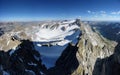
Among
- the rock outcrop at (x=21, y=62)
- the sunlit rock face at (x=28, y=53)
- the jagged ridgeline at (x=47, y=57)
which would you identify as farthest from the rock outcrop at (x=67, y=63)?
the rock outcrop at (x=21, y=62)

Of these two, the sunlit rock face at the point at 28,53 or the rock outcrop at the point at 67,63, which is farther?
the sunlit rock face at the point at 28,53

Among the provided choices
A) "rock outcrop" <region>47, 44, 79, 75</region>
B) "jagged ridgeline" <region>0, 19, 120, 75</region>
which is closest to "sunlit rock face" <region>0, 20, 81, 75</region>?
"jagged ridgeline" <region>0, 19, 120, 75</region>

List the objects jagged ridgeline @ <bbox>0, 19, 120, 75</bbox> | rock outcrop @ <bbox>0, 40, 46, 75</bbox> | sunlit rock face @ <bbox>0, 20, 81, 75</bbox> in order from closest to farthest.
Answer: jagged ridgeline @ <bbox>0, 19, 120, 75</bbox>
rock outcrop @ <bbox>0, 40, 46, 75</bbox>
sunlit rock face @ <bbox>0, 20, 81, 75</bbox>

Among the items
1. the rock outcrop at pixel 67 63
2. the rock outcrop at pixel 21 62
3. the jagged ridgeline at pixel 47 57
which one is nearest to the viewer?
the jagged ridgeline at pixel 47 57

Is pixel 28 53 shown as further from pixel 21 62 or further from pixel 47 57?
pixel 21 62

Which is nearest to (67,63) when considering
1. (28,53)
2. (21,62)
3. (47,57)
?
(47,57)

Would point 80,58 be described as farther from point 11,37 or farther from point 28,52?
point 11,37

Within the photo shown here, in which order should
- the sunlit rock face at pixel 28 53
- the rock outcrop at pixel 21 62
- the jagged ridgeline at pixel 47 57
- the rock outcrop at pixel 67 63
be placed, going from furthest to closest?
1. the sunlit rock face at pixel 28 53
2. the rock outcrop at pixel 67 63
3. the rock outcrop at pixel 21 62
4. the jagged ridgeline at pixel 47 57

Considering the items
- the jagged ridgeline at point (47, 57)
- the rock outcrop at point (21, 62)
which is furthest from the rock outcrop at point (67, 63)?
the rock outcrop at point (21, 62)

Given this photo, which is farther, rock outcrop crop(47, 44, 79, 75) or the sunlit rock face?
the sunlit rock face

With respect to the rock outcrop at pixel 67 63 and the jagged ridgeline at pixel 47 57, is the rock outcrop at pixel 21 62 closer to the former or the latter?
the jagged ridgeline at pixel 47 57

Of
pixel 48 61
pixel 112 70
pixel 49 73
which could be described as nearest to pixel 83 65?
pixel 49 73

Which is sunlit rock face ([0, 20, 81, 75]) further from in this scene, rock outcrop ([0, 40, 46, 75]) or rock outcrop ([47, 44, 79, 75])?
rock outcrop ([47, 44, 79, 75])
